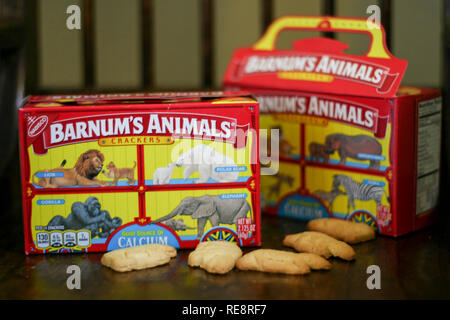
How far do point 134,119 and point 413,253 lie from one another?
21.5 inches

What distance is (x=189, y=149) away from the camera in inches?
48.1

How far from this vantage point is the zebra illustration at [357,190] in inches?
52.2

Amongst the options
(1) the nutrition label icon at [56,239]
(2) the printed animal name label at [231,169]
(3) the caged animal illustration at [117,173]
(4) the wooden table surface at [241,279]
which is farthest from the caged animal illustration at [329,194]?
(1) the nutrition label icon at [56,239]

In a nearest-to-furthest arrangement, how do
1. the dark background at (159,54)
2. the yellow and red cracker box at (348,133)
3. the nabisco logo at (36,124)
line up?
1. the nabisco logo at (36,124)
2. the yellow and red cracker box at (348,133)
3. the dark background at (159,54)

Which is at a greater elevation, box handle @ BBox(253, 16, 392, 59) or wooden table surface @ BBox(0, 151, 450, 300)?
box handle @ BBox(253, 16, 392, 59)

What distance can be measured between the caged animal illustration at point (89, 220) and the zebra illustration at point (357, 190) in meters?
0.44

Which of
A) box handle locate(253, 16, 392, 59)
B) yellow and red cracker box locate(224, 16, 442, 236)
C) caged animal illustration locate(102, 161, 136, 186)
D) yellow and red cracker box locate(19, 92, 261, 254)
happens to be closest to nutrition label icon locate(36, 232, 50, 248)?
yellow and red cracker box locate(19, 92, 261, 254)

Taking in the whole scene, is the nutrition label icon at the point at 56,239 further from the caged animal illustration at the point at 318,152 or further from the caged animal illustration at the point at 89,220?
the caged animal illustration at the point at 318,152

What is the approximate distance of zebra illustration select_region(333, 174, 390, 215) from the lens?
4.35 feet

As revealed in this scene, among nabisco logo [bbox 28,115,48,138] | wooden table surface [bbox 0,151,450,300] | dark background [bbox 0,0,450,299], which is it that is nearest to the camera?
wooden table surface [bbox 0,151,450,300]

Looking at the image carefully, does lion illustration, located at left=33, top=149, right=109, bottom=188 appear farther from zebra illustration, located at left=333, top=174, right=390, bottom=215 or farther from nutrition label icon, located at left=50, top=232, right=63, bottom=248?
zebra illustration, located at left=333, top=174, right=390, bottom=215

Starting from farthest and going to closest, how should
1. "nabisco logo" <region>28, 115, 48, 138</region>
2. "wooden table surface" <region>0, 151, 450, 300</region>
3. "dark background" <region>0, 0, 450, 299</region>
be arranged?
"dark background" <region>0, 0, 450, 299</region>, "nabisco logo" <region>28, 115, 48, 138</region>, "wooden table surface" <region>0, 151, 450, 300</region>

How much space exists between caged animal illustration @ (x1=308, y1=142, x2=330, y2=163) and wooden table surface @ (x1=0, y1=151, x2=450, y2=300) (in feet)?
0.64
